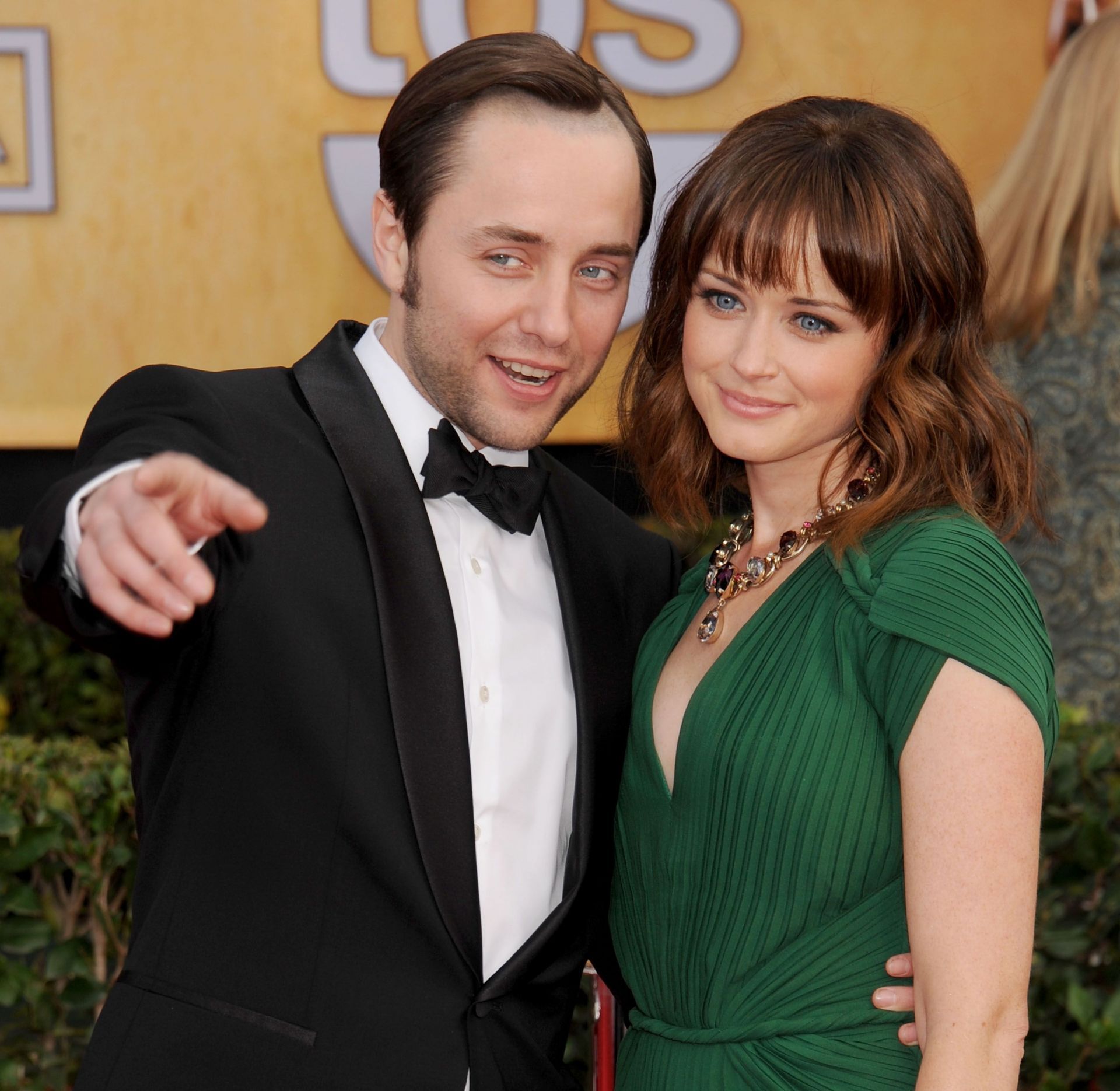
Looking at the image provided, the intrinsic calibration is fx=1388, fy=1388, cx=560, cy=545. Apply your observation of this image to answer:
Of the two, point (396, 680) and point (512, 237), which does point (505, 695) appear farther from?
point (512, 237)

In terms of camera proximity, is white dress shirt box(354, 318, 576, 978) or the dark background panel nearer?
white dress shirt box(354, 318, 576, 978)

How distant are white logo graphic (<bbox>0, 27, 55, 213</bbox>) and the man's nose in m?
2.97

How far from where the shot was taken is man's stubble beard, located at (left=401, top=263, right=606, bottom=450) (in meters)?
2.02

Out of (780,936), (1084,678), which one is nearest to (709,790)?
(780,936)

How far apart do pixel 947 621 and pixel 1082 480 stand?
2404 mm

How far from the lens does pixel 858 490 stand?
1.94 meters

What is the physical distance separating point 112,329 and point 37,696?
1.19m

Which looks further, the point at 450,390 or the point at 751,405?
the point at 450,390

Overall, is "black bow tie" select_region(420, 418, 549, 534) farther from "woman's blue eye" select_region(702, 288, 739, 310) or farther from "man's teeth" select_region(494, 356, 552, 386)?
"woman's blue eye" select_region(702, 288, 739, 310)

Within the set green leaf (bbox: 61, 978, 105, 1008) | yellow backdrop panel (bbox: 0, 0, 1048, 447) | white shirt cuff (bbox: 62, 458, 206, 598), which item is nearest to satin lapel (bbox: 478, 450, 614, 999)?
white shirt cuff (bbox: 62, 458, 206, 598)

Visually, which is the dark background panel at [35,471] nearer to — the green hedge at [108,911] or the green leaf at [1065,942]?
the green hedge at [108,911]

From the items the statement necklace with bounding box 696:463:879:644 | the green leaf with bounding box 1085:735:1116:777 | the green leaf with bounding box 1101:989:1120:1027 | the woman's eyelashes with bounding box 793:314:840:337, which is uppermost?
the woman's eyelashes with bounding box 793:314:840:337

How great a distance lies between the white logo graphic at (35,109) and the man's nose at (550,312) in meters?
2.97

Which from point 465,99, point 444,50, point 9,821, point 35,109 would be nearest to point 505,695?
point 465,99
